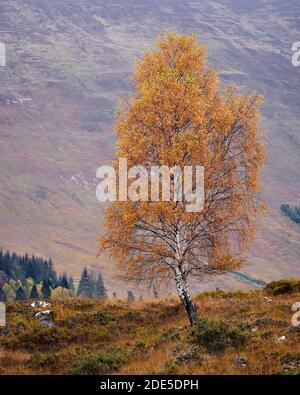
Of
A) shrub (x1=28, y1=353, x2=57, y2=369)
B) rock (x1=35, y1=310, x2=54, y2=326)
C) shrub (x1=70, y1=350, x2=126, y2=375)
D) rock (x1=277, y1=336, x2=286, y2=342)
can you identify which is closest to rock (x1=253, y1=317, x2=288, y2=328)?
rock (x1=277, y1=336, x2=286, y2=342)

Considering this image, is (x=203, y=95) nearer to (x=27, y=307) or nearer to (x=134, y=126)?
(x=134, y=126)

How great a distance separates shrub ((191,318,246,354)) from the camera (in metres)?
19.7

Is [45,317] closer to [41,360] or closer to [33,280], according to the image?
[41,360]

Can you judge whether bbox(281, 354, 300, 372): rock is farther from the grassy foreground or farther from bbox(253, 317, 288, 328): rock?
bbox(253, 317, 288, 328): rock

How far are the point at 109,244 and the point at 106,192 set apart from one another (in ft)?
7.65

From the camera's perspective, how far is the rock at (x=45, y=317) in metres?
26.5

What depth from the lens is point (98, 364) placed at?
1917 centimetres

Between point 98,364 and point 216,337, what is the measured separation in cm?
414

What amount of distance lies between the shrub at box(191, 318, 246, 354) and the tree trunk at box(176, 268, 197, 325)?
427cm

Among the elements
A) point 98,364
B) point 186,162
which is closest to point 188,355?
point 98,364

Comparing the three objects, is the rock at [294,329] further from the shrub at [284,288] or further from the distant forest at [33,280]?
the distant forest at [33,280]

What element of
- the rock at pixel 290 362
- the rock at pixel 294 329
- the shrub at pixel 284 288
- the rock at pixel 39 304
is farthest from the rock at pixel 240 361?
the shrub at pixel 284 288
